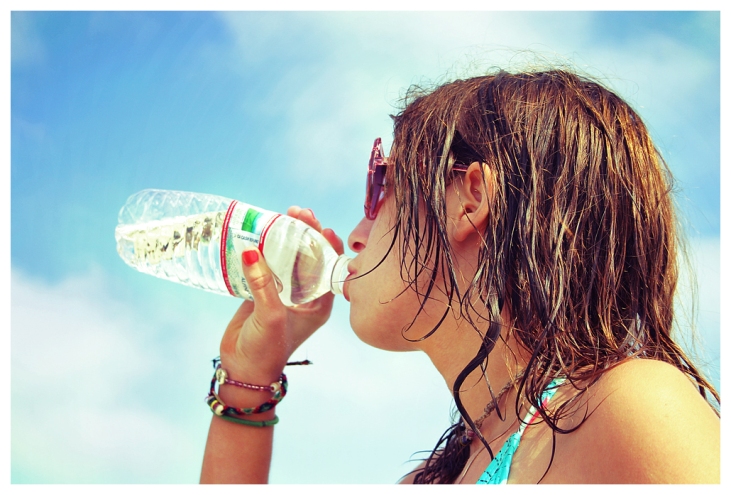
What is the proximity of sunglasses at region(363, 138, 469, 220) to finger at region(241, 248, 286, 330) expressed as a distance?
351mm

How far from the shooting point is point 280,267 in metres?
1.79

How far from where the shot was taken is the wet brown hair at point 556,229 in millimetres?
1174

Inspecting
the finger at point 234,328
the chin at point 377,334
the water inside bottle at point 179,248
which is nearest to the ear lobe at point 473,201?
the chin at point 377,334

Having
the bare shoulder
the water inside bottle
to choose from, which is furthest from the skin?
the water inside bottle

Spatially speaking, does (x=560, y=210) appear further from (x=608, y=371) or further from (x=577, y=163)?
(x=608, y=371)

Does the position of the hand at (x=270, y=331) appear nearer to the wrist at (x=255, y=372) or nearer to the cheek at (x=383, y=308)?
the wrist at (x=255, y=372)

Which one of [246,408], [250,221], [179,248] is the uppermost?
[179,248]

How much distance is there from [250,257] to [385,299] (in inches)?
17.2

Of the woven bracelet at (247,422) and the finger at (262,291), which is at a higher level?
the finger at (262,291)

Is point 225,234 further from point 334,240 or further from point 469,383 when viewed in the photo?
Result: point 469,383

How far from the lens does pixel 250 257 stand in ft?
5.39

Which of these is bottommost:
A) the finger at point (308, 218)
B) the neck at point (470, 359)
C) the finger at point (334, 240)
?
the neck at point (470, 359)

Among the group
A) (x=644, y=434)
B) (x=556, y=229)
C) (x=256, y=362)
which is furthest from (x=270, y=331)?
(x=644, y=434)

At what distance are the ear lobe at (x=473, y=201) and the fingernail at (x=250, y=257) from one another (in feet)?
1.94
